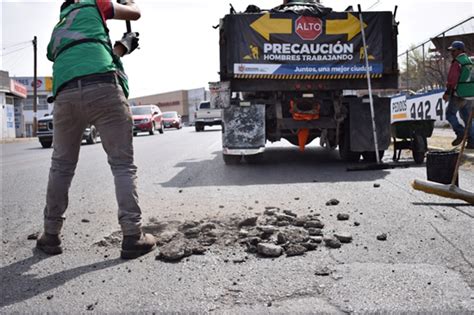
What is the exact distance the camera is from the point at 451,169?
234 inches

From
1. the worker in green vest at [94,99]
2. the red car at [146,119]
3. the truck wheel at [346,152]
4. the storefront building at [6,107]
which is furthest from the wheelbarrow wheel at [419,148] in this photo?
the storefront building at [6,107]


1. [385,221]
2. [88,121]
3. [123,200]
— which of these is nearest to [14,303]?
[123,200]

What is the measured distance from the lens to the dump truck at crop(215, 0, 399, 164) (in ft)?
30.7

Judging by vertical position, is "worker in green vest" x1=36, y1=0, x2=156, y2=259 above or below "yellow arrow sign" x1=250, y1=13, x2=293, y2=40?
below

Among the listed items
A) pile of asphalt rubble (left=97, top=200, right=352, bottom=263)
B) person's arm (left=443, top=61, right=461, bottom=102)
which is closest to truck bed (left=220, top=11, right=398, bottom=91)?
person's arm (left=443, top=61, right=461, bottom=102)

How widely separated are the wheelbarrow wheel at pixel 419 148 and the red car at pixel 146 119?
20.7 meters

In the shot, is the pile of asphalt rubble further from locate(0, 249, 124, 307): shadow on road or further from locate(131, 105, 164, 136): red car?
locate(131, 105, 164, 136): red car

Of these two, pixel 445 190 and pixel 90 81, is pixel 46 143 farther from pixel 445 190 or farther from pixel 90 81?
pixel 90 81

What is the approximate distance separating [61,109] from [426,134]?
7704 millimetres

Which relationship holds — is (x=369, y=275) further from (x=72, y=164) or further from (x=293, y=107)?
(x=293, y=107)

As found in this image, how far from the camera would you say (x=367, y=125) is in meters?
9.38

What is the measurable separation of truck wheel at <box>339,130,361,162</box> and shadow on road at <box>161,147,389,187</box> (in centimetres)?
15

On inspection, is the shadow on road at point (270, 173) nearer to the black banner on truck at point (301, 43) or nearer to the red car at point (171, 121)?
the black banner on truck at point (301, 43)

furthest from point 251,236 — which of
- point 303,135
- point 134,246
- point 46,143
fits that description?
point 46,143
